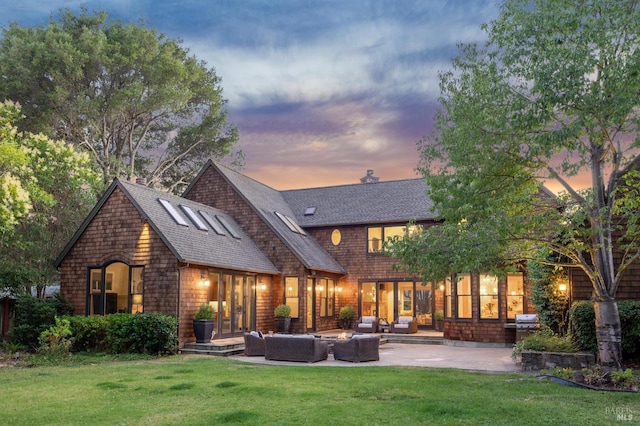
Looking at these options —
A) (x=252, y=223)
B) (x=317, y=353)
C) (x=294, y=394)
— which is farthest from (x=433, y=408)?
(x=252, y=223)

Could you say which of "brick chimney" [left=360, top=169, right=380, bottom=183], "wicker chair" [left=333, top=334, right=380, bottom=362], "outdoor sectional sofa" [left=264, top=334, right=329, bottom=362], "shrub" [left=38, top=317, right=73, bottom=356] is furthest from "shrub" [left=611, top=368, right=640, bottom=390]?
"brick chimney" [left=360, top=169, right=380, bottom=183]

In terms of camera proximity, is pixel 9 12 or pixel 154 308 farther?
pixel 9 12

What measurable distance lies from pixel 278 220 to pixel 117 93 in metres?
9.59

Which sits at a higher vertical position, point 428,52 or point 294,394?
point 428,52

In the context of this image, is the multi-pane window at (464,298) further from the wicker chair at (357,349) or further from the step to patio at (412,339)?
the wicker chair at (357,349)

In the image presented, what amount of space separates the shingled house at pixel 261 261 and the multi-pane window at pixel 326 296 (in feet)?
0.15

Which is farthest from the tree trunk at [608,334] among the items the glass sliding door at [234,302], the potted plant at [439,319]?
the potted plant at [439,319]

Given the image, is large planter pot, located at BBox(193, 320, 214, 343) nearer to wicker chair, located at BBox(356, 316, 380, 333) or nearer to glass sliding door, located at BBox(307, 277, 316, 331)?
glass sliding door, located at BBox(307, 277, 316, 331)

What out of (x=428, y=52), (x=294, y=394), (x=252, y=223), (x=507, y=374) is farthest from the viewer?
(x=252, y=223)

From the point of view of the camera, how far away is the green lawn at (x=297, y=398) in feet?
24.1

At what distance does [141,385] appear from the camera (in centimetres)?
1010

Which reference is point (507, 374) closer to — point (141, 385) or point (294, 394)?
point (294, 394)

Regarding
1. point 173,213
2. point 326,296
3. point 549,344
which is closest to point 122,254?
point 173,213

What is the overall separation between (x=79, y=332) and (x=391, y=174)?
17815 millimetres
